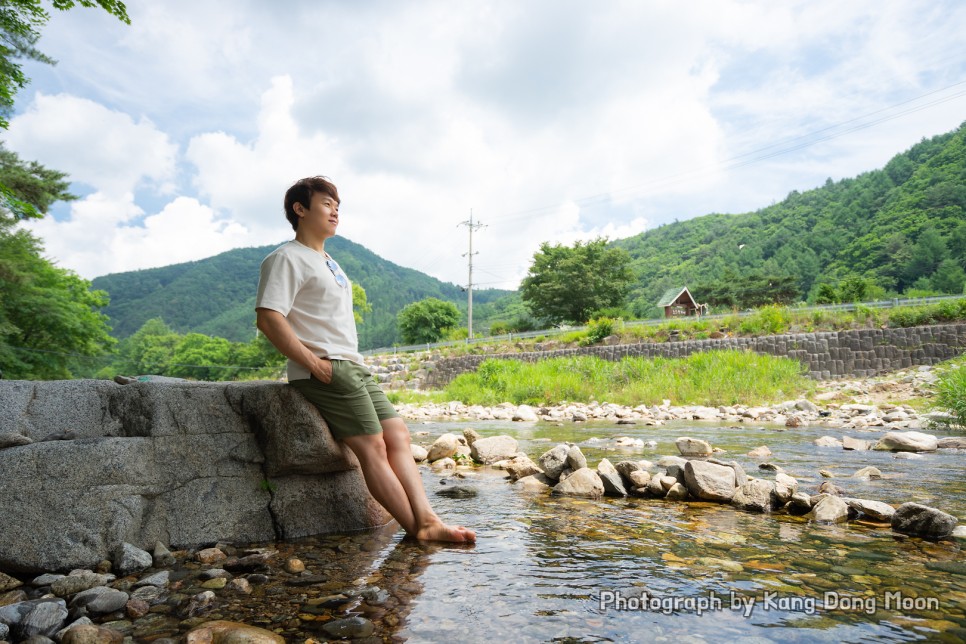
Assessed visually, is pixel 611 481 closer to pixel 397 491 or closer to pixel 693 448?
pixel 397 491

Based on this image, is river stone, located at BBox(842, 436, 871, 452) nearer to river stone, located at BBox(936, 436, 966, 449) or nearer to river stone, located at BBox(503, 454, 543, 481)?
river stone, located at BBox(936, 436, 966, 449)

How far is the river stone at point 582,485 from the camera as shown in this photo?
3.91 metres

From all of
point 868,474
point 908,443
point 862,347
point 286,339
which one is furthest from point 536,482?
point 862,347

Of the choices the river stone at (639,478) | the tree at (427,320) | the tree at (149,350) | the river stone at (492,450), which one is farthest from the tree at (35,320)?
the tree at (149,350)

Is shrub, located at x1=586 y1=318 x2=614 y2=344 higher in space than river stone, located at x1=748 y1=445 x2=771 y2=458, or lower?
higher

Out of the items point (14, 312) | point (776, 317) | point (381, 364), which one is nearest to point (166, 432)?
point (776, 317)

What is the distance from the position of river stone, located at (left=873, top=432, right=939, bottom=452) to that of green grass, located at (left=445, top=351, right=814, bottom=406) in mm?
6007

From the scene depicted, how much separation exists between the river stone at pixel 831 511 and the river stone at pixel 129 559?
359cm

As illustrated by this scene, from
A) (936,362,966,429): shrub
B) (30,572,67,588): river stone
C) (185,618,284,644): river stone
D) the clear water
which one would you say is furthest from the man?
(936,362,966,429): shrub

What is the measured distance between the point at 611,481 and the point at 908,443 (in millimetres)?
4337

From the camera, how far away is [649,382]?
13758 mm

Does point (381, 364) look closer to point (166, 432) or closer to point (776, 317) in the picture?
point (776, 317)

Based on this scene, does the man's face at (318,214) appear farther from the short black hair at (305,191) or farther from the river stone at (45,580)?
the river stone at (45,580)

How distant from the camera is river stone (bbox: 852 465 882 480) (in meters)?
4.34
